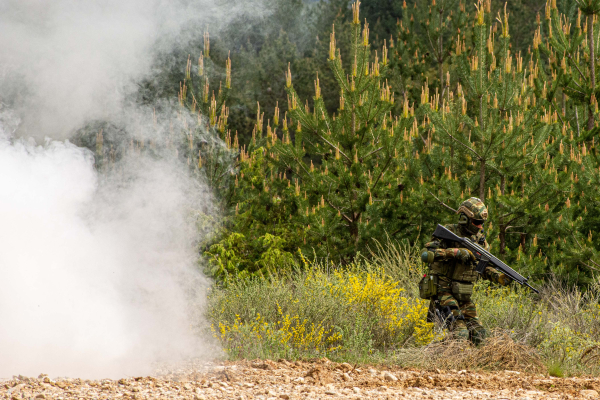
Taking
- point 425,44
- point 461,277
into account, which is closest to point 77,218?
point 461,277

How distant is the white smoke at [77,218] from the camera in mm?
4457

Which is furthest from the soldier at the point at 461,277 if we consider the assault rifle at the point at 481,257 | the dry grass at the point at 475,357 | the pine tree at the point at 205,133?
the pine tree at the point at 205,133

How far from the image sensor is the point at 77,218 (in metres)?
4.92

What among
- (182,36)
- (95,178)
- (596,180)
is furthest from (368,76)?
(95,178)

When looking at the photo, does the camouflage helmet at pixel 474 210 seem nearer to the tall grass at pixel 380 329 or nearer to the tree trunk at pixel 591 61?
the tall grass at pixel 380 329

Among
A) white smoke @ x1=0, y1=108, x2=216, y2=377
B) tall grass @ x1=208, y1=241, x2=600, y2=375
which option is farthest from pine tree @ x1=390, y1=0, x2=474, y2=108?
white smoke @ x1=0, y1=108, x2=216, y2=377

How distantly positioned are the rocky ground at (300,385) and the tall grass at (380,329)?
0.37m

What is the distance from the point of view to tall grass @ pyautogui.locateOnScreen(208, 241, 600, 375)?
5535mm

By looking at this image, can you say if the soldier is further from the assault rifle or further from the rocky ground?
the rocky ground

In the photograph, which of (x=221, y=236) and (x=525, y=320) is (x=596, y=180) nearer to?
(x=525, y=320)

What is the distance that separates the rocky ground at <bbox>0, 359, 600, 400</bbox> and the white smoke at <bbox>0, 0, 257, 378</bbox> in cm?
48

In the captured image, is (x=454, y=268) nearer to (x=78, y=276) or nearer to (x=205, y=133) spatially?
(x=78, y=276)

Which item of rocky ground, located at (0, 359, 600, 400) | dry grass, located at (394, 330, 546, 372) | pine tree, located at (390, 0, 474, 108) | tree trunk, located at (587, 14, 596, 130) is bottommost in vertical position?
dry grass, located at (394, 330, 546, 372)

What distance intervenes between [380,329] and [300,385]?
85.3 inches
